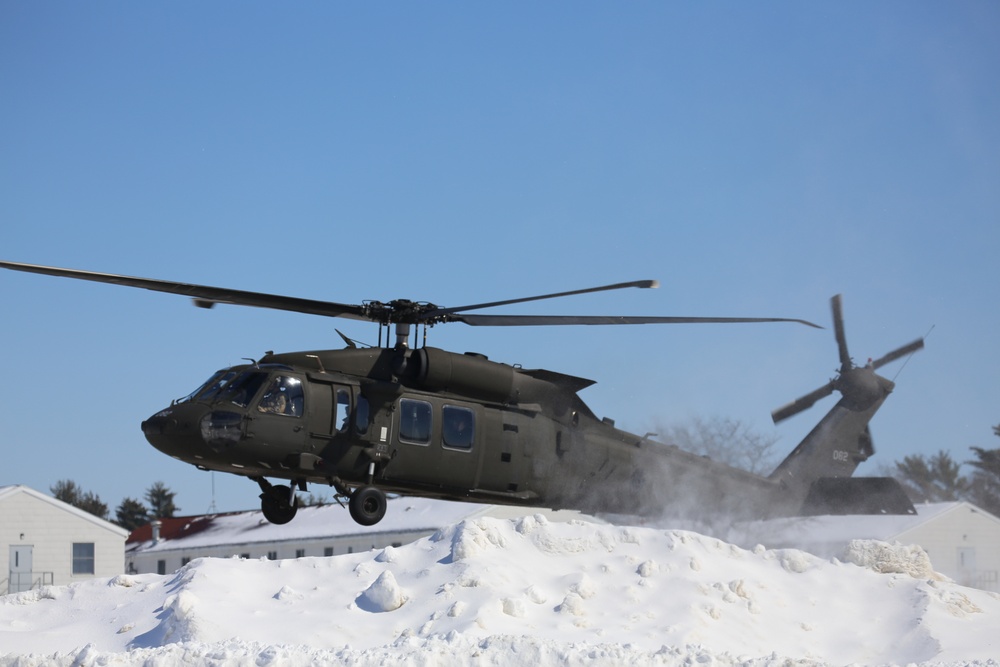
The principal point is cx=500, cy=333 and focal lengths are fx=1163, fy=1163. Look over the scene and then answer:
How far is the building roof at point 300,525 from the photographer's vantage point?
52.4 metres

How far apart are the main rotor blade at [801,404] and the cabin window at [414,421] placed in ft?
31.0

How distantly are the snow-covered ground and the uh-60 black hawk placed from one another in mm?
2465

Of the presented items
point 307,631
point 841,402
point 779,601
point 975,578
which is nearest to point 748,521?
point 779,601

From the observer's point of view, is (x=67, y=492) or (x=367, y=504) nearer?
(x=367, y=504)

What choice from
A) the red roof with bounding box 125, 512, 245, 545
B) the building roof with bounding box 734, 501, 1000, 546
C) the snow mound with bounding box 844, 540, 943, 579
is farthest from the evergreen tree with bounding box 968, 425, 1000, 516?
the red roof with bounding box 125, 512, 245, 545

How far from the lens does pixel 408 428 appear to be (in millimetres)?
16875

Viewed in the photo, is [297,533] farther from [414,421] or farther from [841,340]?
[414,421]

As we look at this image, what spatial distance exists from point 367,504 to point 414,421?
1.38 meters

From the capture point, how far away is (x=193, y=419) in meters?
15.7

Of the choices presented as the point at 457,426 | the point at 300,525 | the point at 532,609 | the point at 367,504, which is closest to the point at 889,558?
the point at 532,609

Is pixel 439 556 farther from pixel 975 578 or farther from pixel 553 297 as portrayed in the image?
pixel 975 578

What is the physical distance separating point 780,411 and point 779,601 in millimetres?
3848

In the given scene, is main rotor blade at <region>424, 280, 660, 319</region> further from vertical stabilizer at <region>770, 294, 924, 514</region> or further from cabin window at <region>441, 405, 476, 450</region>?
vertical stabilizer at <region>770, 294, 924, 514</region>

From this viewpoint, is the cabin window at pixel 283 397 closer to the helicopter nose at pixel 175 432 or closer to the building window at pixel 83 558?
the helicopter nose at pixel 175 432
